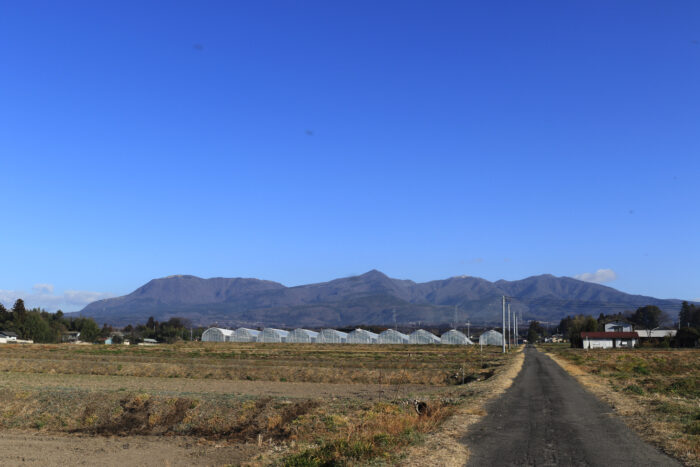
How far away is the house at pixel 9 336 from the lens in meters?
140

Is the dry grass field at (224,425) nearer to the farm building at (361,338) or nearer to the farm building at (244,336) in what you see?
the farm building at (361,338)

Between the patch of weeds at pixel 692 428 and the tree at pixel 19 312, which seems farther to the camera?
the tree at pixel 19 312

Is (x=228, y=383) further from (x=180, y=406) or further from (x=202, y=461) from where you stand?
(x=202, y=461)

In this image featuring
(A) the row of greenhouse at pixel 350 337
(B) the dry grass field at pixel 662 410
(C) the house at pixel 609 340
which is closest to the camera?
(B) the dry grass field at pixel 662 410

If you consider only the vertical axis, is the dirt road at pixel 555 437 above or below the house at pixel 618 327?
below

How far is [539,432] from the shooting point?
18.6 metres

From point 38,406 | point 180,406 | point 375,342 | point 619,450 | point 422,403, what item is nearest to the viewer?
point 619,450

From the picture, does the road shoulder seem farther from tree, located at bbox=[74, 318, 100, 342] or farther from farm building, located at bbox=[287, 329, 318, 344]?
tree, located at bbox=[74, 318, 100, 342]

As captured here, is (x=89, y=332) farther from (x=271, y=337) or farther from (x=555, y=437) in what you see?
(x=555, y=437)

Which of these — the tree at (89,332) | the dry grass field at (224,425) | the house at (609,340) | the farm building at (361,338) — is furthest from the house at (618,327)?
the dry grass field at (224,425)

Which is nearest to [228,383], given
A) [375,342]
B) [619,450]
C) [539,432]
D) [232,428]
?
[232,428]

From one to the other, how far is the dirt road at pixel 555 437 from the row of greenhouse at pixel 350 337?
491 ft

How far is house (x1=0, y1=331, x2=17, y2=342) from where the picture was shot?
14049cm

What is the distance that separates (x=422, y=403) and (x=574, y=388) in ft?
49.2
